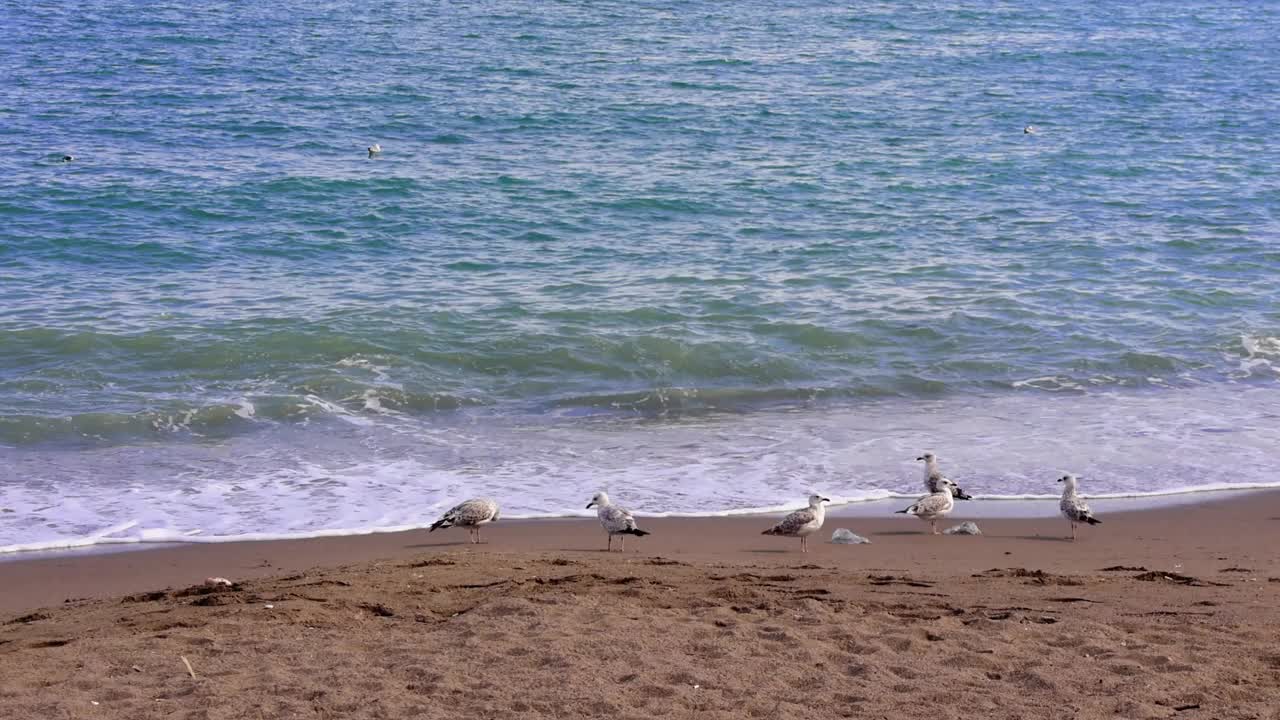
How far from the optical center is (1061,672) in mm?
5762

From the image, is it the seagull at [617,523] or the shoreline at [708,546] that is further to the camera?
the seagull at [617,523]

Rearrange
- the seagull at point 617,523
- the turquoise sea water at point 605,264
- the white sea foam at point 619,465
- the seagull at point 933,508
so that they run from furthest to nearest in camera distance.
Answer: the turquoise sea water at point 605,264, the white sea foam at point 619,465, the seagull at point 933,508, the seagull at point 617,523

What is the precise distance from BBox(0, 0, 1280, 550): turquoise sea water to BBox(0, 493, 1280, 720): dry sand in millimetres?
1248

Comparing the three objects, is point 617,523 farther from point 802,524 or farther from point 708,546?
point 802,524

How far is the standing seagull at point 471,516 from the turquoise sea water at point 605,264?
755 mm

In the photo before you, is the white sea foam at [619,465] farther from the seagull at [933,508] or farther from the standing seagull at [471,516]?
the seagull at [933,508]

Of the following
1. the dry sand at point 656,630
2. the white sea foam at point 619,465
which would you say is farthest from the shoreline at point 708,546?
the white sea foam at point 619,465

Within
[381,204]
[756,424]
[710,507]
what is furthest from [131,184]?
[710,507]

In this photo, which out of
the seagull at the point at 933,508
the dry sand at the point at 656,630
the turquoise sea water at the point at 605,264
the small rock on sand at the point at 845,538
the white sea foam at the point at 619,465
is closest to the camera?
the dry sand at the point at 656,630

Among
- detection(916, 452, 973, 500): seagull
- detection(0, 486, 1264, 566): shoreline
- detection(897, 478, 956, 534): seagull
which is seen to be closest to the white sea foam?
detection(0, 486, 1264, 566): shoreline

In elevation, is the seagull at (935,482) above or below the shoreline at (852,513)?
above

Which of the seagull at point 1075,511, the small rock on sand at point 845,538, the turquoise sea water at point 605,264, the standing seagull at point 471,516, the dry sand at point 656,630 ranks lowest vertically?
the dry sand at point 656,630

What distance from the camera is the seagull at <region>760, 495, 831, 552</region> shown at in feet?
28.0

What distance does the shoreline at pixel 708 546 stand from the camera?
793cm
